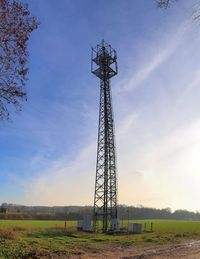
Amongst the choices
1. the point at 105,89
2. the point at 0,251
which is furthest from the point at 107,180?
the point at 0,251

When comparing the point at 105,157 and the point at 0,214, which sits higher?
the point at 105,157

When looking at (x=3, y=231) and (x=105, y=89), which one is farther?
(x=105, y=89)

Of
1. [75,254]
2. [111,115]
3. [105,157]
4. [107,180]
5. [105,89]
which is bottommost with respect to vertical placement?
[75,254]

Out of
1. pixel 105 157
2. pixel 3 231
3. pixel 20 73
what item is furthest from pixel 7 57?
pixel 105 157

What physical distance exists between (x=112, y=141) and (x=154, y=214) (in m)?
150

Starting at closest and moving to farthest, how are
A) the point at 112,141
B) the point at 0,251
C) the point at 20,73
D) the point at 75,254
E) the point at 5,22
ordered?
the point at 5,22, the point at 20,73, the point at 0,251, the point at 75,254, the point at 112,141

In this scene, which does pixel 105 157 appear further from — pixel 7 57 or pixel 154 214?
pixel 154 214

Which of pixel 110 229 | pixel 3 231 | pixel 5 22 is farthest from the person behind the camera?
pixel 110 229

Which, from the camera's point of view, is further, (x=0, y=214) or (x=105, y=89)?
(x=0, y=214)

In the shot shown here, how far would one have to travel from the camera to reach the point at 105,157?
38.1 metres

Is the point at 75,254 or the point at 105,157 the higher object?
the point at 105,157

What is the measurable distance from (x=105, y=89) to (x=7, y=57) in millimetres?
29063

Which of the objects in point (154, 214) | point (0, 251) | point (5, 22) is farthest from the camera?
point (154, 214)

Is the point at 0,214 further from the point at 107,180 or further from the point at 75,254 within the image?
the point at 75,254
